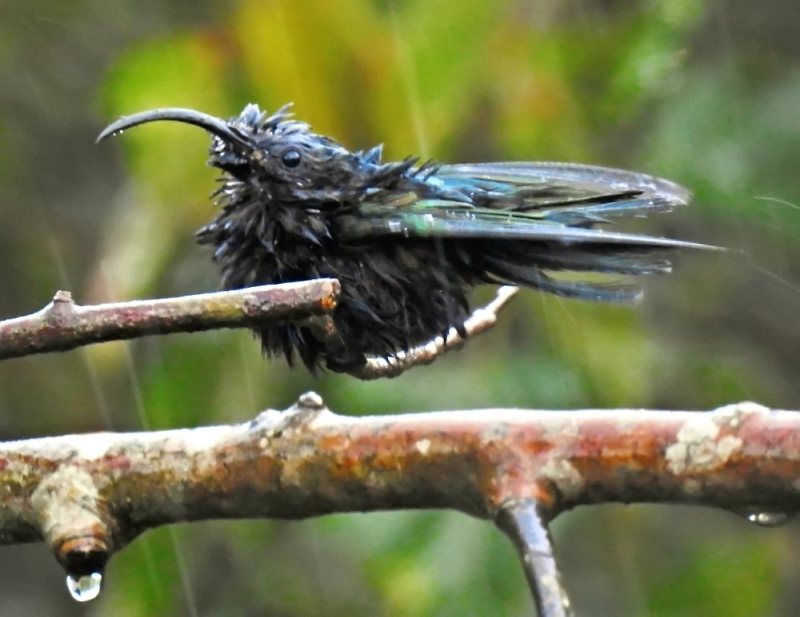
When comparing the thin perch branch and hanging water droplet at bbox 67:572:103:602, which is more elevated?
the thin perch branch

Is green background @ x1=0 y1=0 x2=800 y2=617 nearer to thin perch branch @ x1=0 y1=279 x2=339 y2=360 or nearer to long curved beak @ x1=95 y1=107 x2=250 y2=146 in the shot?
long curved beak @ x1=95 y1=107 x2=250 y2=146

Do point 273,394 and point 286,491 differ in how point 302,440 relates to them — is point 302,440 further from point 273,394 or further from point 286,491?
point 273,394

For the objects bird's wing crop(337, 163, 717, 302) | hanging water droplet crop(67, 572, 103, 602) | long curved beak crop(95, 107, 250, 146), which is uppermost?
long curved beak crop(95, 107, 250, 146)

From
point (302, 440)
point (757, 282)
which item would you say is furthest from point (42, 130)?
point (302, 440)

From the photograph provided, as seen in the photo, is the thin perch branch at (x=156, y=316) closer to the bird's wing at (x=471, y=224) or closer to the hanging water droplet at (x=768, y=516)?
the hanging water droplet at (x=768, y=516)

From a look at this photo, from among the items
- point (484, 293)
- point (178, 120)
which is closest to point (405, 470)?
point (178, 120)

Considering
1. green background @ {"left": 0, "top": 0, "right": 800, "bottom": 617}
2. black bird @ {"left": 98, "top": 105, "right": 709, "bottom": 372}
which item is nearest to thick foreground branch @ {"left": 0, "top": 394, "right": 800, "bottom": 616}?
black bird @ {"left": 98, "top": 105, "right": 709, "bottom": 372}

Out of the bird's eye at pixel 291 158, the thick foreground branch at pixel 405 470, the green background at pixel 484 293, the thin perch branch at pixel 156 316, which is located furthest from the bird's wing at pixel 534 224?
the green background at pixel 484 293

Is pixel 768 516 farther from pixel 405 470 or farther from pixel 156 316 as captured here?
pixel 156 316
